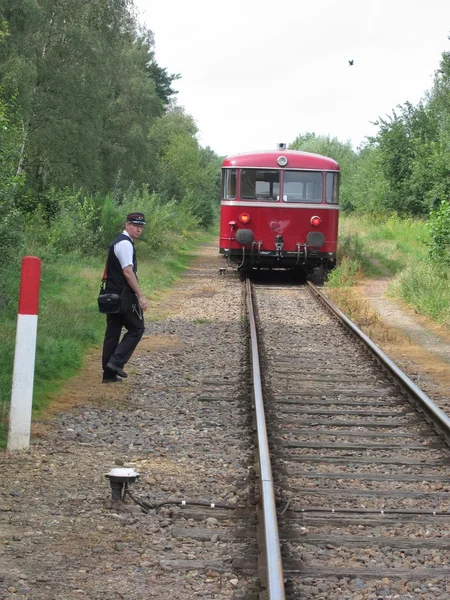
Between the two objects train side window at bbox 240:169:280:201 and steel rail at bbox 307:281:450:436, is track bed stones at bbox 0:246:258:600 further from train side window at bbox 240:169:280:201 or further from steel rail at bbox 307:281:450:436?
train side window at bbox 240:169:280:201

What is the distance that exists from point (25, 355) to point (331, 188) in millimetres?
15383

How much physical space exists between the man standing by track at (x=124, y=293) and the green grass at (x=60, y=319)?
58cm

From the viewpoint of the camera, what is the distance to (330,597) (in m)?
4.11

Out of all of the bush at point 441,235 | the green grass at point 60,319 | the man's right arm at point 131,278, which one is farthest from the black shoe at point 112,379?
the bush at point 441,235

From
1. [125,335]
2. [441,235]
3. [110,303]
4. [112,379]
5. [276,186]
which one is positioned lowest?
[112,379]

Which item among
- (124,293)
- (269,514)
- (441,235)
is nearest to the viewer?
(269,514)

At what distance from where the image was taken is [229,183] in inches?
832

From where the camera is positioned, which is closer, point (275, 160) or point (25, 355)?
point (25, 355)

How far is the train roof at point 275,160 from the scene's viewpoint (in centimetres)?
2102

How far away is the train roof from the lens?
68.9 feet

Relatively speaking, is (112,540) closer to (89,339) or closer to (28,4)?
(89,339)

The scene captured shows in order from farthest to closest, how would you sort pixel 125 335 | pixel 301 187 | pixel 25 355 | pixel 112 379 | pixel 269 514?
pixel 301 187 → pixel 112 379 → pixel 125 335 → pixel 25 355 → pixel 269 514

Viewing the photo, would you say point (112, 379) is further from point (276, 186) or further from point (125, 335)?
point (276, 186)

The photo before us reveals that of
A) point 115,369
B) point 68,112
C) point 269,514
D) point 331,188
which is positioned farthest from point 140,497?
point 68,112
